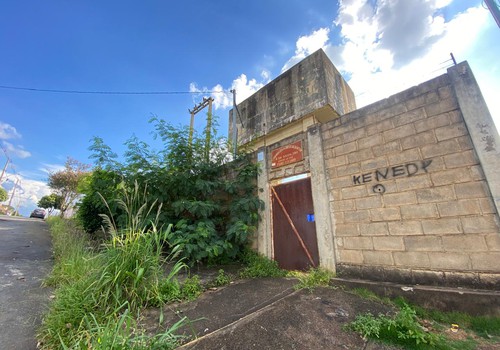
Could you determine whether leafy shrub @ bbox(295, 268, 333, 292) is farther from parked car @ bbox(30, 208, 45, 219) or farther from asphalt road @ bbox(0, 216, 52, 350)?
parked car @ bbox(30, 208, 45, 219)

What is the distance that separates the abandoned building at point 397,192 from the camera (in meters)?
2.55

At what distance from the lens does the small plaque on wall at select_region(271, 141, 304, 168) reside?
4.41 m

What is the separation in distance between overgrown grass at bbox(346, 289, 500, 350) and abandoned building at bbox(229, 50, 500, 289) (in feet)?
1.31

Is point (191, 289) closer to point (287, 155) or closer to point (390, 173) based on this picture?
point (287, 155)

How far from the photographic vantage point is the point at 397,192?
308 cm

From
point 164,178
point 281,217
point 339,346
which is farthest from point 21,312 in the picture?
point 281,217

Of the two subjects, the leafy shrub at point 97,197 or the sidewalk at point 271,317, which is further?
the leafy shrub at point 97,197

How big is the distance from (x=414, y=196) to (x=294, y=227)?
6.63 ft

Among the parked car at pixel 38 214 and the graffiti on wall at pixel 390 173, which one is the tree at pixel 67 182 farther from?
the graffiti on wall at pixel 390 173

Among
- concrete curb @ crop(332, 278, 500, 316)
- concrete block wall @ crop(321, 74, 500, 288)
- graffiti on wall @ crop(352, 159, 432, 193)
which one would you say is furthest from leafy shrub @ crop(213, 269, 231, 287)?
graffiti on wall @ crop(352, 159, 432, 193)

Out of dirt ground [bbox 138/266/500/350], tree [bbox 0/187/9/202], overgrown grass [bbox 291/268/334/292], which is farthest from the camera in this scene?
tree [bbox 0/187/9/202]

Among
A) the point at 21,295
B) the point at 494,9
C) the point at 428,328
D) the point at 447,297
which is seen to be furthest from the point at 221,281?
the point at 494,9

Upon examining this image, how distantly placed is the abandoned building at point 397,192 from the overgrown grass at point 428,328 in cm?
40

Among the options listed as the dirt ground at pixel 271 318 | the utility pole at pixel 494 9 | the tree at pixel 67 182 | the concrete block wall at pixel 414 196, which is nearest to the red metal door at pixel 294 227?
the concrete block wall at pixel 414 196
